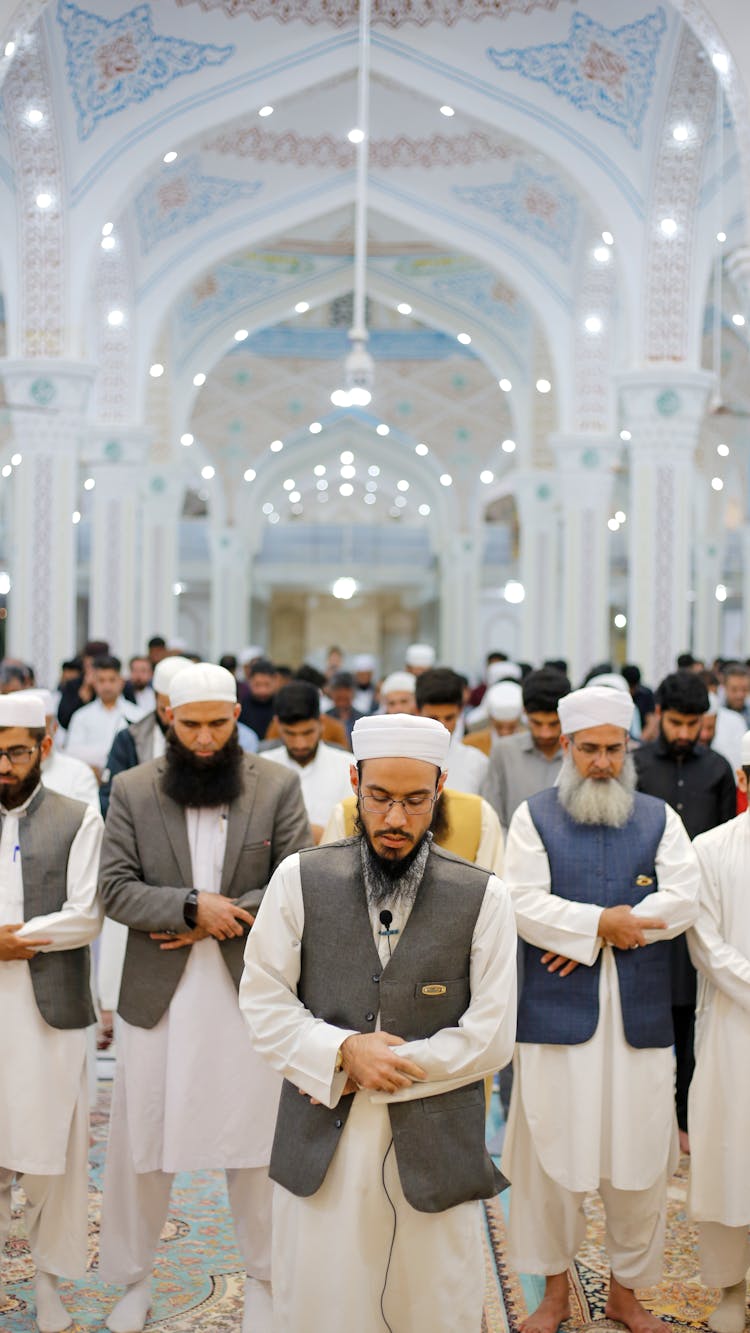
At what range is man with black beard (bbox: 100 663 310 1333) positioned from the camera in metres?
2.69

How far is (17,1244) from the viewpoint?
3.21 m

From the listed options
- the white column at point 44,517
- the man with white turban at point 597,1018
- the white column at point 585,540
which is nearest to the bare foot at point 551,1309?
the man with white turban at point 597,1018

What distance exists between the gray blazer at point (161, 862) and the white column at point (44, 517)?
6414 millimetres

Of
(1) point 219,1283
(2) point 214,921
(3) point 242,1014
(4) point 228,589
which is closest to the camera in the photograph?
(3) point 242,1014

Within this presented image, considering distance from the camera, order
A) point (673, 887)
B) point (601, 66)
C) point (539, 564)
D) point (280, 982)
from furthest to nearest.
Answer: point (539, 564)
point (601, 66)
point (673, 887)
point (280, 982)

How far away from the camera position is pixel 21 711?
8.93ft

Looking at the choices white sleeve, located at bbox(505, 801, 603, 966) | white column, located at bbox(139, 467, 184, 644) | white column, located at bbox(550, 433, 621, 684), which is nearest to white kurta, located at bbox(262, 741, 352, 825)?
white sleeve, located at bbox(505, 801, 603, 966)

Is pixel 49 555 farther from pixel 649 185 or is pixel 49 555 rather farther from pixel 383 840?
pixel 383 840

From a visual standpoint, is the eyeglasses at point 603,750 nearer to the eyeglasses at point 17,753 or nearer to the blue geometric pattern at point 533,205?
the eyeglasses at point 17,753

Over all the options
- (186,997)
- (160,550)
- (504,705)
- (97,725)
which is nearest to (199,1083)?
(186,997)

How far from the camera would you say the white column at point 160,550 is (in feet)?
44.8

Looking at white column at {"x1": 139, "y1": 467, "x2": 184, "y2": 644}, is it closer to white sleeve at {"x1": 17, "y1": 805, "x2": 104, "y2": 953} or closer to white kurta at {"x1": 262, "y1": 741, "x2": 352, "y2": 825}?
white kurta at {"x1": 262, "y1": 741, "x2": 352, "y2": 825}

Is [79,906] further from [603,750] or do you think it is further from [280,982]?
[603,750]

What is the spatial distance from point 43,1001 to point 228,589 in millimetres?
16748
